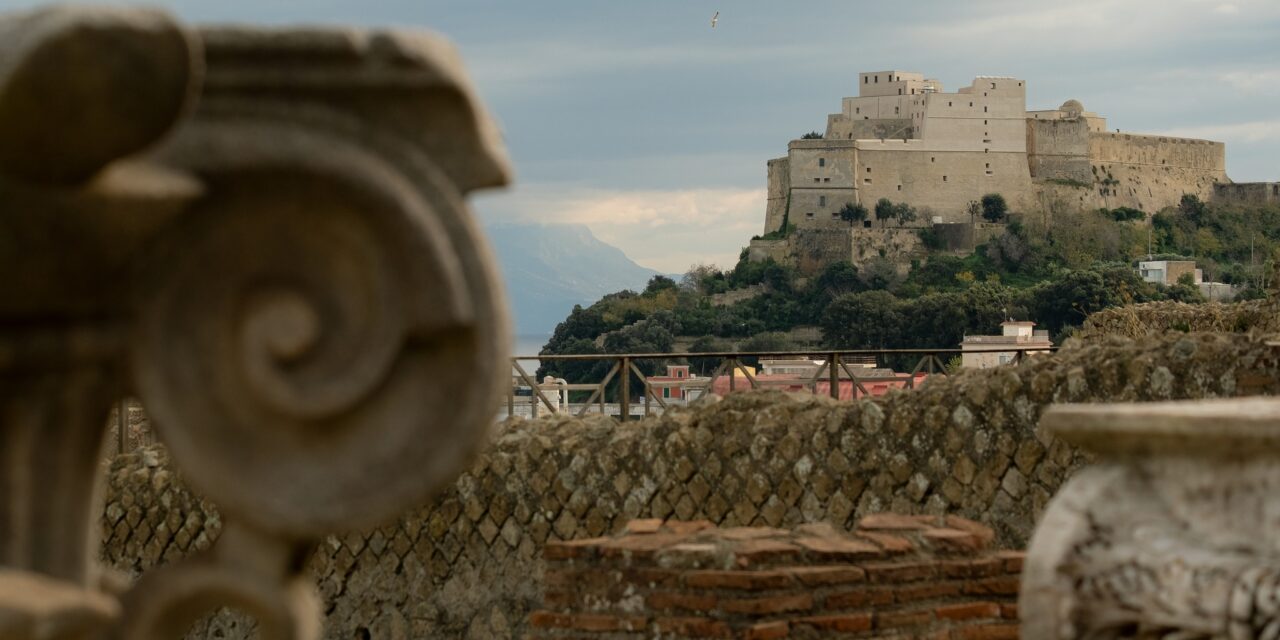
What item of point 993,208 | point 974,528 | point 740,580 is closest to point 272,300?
point 740,580

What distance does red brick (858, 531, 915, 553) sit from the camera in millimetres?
4332

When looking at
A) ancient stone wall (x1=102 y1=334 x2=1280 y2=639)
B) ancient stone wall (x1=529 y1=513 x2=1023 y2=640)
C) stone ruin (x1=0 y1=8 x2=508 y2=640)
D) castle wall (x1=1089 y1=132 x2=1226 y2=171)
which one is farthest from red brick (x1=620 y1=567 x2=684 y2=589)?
castle wall (x1=1089 y1=132 x2=1226 y2=171)

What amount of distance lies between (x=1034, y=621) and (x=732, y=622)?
193 centimetres

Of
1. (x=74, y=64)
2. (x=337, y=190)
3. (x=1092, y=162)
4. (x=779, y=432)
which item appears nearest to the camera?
(x=74, y=64)

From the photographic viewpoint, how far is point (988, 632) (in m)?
4.34

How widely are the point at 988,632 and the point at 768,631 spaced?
2.05 feet

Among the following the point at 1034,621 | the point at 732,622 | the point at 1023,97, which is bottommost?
the point at 732,622

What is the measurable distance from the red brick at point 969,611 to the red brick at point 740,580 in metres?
0.47

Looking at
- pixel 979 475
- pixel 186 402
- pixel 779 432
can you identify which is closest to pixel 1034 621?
pixel 186 402

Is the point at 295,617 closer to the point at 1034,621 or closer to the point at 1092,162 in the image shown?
the point at 1034,621

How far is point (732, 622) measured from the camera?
4.14 metres

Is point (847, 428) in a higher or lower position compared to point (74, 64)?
lower

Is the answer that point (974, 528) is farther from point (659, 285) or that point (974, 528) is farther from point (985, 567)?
point (659, 285)

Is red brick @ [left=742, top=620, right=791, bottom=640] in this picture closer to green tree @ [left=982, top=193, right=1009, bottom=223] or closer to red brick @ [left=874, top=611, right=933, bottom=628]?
red brick @ [left=874, top=611, right=933, bottom=628]
